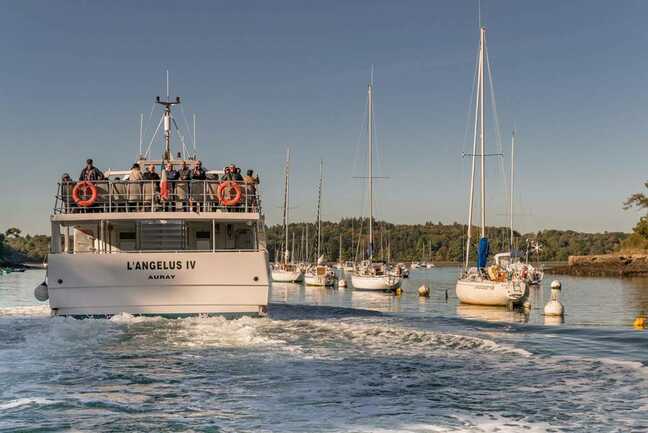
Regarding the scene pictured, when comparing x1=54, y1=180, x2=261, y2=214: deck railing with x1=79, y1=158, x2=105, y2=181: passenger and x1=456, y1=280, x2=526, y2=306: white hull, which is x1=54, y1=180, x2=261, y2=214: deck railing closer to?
x1=79, y1=158, x2=105, y2=181: passenger

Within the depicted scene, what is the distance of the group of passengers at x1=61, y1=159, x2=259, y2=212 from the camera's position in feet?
80.0

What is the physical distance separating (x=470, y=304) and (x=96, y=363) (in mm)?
29776

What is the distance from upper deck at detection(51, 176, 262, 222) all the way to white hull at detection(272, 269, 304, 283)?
193ft

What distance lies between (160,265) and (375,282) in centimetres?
4122

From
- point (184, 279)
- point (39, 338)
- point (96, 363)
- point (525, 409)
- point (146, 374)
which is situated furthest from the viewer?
point (184, 279)

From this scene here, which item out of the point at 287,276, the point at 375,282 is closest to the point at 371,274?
the point at 375,282

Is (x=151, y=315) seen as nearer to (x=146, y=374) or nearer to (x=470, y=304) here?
(x=146, y=374)

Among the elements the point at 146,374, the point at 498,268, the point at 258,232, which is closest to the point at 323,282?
the point at 498,268

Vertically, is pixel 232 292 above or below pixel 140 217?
below

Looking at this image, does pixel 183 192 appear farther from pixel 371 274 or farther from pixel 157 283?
pixel 371 274

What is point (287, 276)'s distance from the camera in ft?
280

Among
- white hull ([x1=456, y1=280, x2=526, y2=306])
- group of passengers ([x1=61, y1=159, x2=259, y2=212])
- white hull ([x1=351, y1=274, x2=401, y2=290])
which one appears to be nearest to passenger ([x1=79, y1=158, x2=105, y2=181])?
group of passengers ([x1=61, y1=159, x2=259, y2=212])

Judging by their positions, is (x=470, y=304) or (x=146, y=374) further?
(x=470, y=304)

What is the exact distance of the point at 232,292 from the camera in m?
23.2
